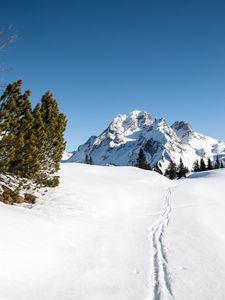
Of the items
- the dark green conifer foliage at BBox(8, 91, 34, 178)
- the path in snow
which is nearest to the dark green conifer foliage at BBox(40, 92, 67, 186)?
the dark green conifer foliage at BBox(8, 91, 34, 178)

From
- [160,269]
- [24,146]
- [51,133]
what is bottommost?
[160,269]

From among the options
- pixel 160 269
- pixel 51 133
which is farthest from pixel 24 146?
pixel 160 269

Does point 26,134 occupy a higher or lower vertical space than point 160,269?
higher

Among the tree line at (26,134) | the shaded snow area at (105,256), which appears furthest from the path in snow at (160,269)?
the tree line at (26,134)

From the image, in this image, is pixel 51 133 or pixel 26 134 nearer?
pixel 26 134

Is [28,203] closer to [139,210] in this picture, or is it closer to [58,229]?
[58,229]

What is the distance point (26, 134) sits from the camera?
14875mm

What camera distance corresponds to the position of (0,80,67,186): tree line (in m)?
13.6

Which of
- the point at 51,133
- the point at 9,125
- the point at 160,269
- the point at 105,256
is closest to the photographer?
the point at 160,269

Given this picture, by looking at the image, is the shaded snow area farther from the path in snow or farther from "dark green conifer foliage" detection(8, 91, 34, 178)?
"dark green conifer foliage" detection(8, 91, 34, 178)

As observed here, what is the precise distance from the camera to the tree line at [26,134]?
13.6 meters

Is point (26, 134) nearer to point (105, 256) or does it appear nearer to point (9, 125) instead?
point (9, 125)

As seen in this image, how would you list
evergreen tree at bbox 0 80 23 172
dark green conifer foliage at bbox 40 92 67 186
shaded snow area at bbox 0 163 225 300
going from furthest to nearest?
1. dark green conifer foliage at bbox 40 92 67 186
2. evergreen tree at bbox 0 80 23 172
3. shaded snow area at bbox 0 163 225 300

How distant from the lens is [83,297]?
688 cm
